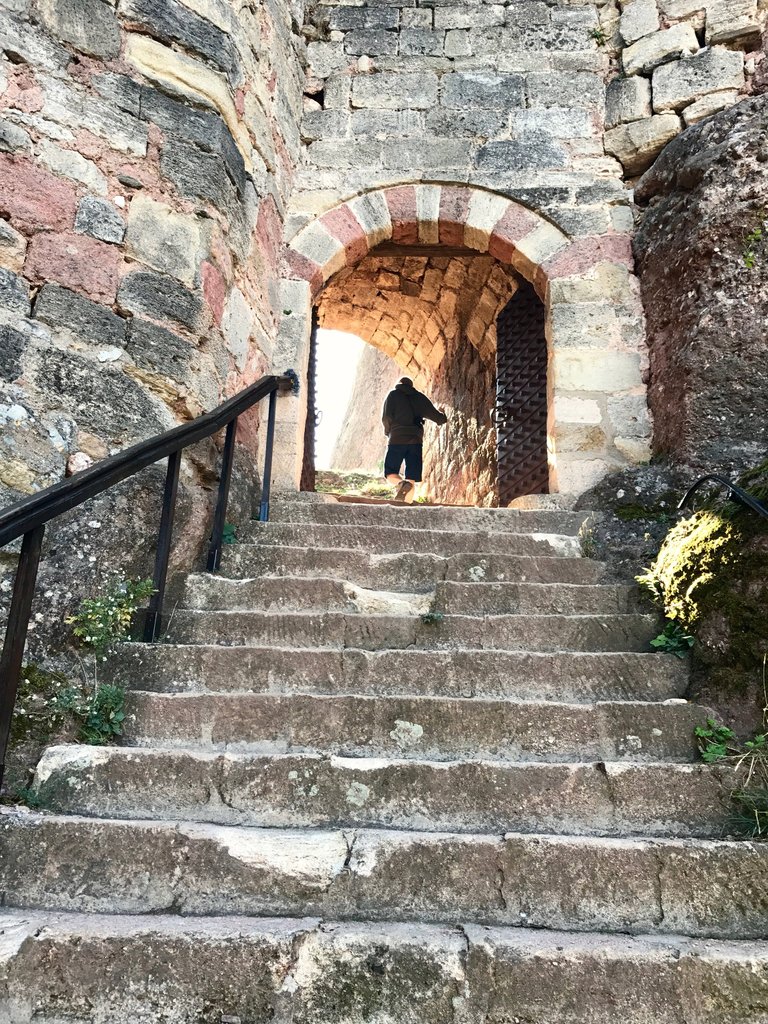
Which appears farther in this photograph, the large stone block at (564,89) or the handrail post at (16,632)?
the large stone block at (564,89)

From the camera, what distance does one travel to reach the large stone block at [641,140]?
4383 mm

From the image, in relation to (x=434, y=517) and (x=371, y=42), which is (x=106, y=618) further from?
(x=371, y=42)

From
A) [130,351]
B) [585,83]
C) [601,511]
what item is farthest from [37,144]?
[585,83]

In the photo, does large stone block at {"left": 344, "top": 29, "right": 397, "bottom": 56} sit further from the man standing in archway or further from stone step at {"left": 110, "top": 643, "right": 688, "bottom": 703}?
stone step at {"left": 110, "top": 643, "right": 688, "bottom": 703}

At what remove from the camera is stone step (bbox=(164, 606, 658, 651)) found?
2.31 m

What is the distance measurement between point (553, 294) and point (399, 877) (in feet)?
12.1

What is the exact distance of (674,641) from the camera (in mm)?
2270

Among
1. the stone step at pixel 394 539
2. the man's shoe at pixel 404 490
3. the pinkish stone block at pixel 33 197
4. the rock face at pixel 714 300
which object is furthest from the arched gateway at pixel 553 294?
the man's shoe at pixel 404 490

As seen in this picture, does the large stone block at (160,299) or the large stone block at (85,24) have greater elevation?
the large stone block at (85,24)

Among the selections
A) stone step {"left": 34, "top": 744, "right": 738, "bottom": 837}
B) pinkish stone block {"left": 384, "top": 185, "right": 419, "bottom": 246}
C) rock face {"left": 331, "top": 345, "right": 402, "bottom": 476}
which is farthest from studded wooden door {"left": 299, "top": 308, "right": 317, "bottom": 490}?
rock face {"left": 331, "top": 345, "right": 402, "bottom": 476}

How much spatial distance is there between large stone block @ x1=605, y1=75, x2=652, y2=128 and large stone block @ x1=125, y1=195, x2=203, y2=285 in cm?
307

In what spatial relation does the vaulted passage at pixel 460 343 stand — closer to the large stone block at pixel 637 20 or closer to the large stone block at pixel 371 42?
the large stone block at pixel 371 42

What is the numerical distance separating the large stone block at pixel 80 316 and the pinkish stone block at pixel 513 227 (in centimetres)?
267

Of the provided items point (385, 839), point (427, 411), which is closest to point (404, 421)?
point (427, 411)
